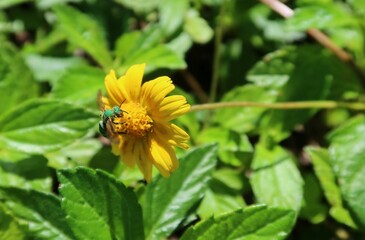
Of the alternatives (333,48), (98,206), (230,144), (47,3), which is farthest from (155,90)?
(47,3)

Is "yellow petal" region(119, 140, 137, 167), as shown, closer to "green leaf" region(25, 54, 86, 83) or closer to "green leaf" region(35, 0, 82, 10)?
"green leaf" region(25, 54, 86, 83)

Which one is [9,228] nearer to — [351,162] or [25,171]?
[25,171]

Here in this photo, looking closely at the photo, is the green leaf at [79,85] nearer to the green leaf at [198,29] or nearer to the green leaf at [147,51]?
the green leaf at [147,51]

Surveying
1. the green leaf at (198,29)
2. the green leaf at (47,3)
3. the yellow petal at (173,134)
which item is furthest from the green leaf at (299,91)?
the green leaf at (47,3)

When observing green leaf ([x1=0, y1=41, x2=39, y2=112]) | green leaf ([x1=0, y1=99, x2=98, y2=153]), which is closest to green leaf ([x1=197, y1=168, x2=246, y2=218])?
green leaf ([x1=0, y1=99, x2=98, y2=153])

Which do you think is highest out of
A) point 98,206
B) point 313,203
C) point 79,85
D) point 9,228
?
point 79,85

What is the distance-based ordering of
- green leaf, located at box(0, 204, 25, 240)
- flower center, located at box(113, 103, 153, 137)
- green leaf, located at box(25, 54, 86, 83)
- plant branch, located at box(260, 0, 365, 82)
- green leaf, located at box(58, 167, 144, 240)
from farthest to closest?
green leaf, located at box(25, 54, 86, 83) → plant branch, located at box(260, 0, 365, 82) → green leaf, located at box(0, 204, 25, 240) → flower center, located at box(113, 103, 153, 137) → green leaf, located at box(58, 167, 144, 240)
